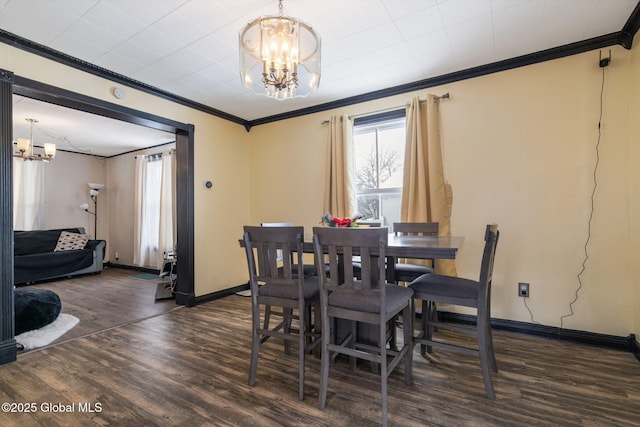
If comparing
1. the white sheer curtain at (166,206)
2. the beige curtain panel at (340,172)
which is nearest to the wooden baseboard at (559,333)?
the beige curtain panel at (340,172)

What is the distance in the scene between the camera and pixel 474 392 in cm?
179

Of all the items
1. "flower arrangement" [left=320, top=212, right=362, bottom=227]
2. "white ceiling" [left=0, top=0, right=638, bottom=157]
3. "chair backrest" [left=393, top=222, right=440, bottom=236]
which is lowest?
"chair backrest" [left=393, top=222, right=440, bottom=236]

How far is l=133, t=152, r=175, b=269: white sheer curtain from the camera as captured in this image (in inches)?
219

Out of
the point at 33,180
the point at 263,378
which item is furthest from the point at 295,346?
the point at 33,180

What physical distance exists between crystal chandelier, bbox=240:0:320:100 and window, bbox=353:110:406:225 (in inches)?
66.6

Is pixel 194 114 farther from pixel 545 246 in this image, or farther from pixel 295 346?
pixel 545 246

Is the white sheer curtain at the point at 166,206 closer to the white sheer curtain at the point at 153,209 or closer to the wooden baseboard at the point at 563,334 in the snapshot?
the white sheer curtain at the point at 153,209

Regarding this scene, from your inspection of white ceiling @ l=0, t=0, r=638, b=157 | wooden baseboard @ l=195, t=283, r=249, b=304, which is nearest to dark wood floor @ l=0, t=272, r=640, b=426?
wooden baseboard @ l=195, t=283, r=249, b=304

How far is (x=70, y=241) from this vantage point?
5.57 metres

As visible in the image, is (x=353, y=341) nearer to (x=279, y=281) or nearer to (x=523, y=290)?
(x=279, y=281)

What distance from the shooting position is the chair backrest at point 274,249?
5.74ft

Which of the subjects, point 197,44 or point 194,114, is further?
point 194,114

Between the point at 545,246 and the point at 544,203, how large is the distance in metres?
0.39

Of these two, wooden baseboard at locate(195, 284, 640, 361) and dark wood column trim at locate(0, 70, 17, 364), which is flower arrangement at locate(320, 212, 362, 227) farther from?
dark wood column trim at locate(0, 70, 17, 364)
